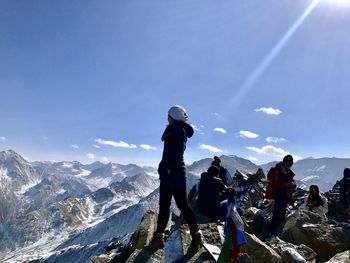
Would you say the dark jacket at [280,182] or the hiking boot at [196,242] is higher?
the dark jacket at [280,182]

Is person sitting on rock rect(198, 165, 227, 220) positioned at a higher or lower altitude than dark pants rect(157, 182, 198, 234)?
higher

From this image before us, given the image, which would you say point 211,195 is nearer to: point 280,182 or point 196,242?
point 280,182

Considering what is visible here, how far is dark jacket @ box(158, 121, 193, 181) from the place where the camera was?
35.6 feet

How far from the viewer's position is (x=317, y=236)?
1425 cm

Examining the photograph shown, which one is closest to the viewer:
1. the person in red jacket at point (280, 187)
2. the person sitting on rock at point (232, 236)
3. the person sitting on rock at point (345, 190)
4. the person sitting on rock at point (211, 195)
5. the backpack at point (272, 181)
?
the person sitting on rock at point (232, 236)

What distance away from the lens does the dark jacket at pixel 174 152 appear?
35.6 ft

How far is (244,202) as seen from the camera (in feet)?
105

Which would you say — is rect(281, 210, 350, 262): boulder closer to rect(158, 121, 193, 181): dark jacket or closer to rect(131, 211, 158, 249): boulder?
rect(131, 211, 158, 249): boulder

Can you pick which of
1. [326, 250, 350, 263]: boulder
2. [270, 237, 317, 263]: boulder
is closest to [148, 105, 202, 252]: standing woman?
[270, 237, 317, 263]: boulder

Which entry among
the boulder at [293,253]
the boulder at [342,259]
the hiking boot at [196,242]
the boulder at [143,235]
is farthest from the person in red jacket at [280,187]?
the hiking boot at [196,242]

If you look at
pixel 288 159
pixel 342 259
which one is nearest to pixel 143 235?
pixel 342 259

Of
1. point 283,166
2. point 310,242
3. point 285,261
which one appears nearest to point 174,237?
point 285,261

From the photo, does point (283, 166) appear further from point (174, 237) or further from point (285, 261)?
point (174, 237)

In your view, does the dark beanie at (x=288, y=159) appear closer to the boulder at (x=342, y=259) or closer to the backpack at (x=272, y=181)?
the backpack at (x=272, y=181)
